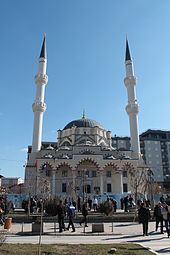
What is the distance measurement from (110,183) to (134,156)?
5.86m

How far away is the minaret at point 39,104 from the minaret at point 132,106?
13.3 m

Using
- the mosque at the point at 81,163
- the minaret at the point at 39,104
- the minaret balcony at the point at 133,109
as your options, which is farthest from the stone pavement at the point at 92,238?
the minaret balcony at the point at 133,109

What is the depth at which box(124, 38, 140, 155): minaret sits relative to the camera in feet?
112


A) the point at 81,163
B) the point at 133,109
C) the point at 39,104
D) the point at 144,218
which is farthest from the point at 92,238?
the point at 133,109

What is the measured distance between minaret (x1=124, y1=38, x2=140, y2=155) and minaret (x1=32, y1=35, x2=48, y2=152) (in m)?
13.3

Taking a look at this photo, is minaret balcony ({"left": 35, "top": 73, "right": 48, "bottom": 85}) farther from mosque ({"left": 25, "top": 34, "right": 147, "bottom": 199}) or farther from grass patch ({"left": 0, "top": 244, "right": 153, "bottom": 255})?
grass patch ({"left": 0, "top": 244, "right": 153, "bottom": 255})

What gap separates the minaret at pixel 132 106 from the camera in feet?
112

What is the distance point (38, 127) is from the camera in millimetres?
33156

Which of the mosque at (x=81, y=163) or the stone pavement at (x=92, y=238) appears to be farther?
the mosque at (x=81, y=163)

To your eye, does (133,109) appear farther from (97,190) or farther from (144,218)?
(144,218)

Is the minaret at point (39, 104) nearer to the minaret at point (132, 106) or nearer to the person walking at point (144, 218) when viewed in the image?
the minaret at point (132, 106)

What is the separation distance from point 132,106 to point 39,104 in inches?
562

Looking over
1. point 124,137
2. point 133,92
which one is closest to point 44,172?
point 133,92

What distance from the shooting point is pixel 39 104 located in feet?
112
